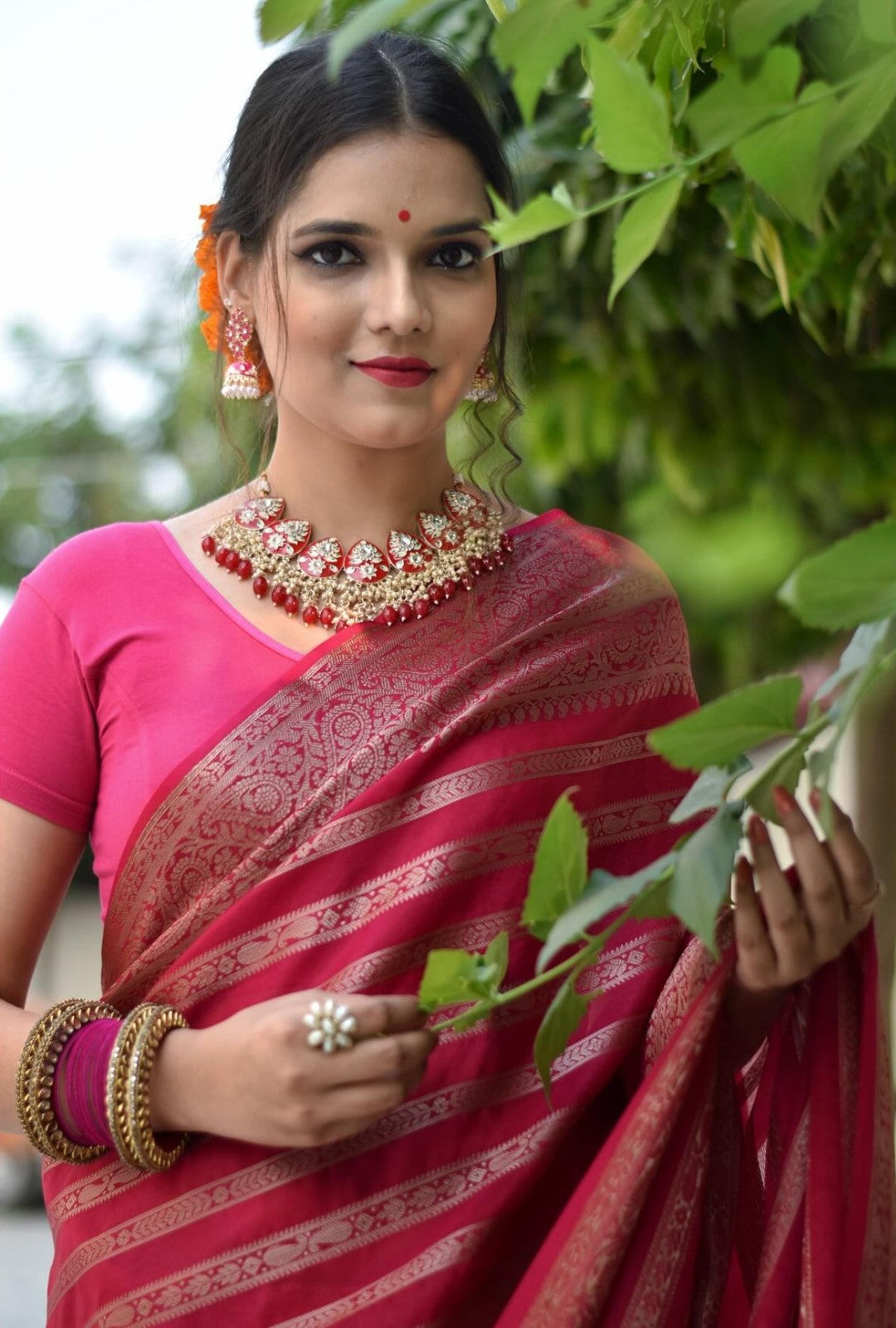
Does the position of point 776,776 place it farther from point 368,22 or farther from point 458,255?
point 458,255

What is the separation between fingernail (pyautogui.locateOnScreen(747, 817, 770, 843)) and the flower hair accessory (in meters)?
0.68

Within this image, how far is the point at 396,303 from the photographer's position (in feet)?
4.12

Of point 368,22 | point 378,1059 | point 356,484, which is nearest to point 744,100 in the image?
point 368,22

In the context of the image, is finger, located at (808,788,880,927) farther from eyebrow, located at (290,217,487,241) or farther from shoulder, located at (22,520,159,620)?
shoulder, located at (22,520,159,620)

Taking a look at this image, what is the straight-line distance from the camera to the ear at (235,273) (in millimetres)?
1424

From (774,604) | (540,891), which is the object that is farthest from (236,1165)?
(774,604)

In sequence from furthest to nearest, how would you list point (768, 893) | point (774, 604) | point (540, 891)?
point (774, 604) → point (768, 893) → point (540, 891)

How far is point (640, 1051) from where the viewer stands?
4.44 ft

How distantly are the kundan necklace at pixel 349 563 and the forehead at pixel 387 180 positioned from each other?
28 centimetres

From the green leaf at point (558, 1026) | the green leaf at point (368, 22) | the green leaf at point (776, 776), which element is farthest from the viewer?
the green leaf at point (558, 1026)

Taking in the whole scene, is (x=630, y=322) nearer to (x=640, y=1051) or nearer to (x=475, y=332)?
(x=475, y=332)

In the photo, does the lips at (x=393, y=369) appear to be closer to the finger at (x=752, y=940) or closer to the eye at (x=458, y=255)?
the eye at (x=458, y=255)

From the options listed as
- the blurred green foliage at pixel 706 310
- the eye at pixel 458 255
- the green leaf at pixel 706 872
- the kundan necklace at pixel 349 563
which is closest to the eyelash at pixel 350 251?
the eye at pixel 458 255

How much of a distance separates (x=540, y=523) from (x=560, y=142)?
95 cm
